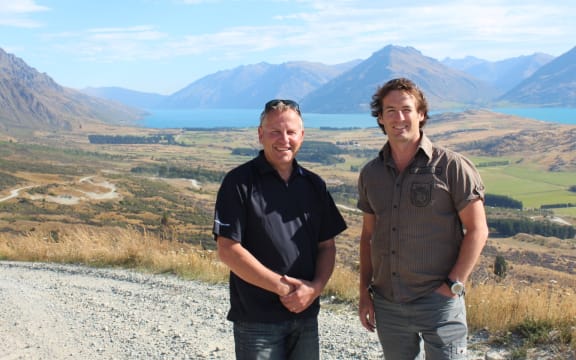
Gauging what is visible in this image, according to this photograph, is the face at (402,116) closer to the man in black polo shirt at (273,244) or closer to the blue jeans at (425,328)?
the man in black polo shirt at (273,244)

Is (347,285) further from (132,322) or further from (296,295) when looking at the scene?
(296,295)

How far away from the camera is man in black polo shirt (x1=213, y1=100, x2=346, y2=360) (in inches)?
113

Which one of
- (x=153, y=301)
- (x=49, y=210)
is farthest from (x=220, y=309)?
(x=49, y=210)

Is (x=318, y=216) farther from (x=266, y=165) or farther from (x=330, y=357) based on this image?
(x=330, y=357)

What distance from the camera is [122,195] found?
2466 inches

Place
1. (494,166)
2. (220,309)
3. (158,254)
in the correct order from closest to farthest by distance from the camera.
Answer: (220,309)
(158,254)
(494,166)

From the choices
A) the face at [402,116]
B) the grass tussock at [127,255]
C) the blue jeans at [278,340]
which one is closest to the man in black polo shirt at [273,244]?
the blue jeans at [278,340]

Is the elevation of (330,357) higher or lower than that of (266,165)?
lower

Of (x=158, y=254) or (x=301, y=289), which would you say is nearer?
(x=301, y=289)

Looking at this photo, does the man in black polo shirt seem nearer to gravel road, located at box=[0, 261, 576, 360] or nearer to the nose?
the nose

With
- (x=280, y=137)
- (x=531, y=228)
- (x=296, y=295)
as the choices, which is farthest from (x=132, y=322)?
(x=531, y=228)

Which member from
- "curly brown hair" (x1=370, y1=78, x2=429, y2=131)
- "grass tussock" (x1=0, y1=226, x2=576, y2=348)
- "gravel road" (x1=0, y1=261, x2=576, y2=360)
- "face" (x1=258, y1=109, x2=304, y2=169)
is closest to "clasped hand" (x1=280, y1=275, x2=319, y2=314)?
"face" (x1=258, y1=109, x2=304, y2=169)

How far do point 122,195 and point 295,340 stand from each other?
62484 mm

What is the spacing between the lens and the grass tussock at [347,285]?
513 cm
